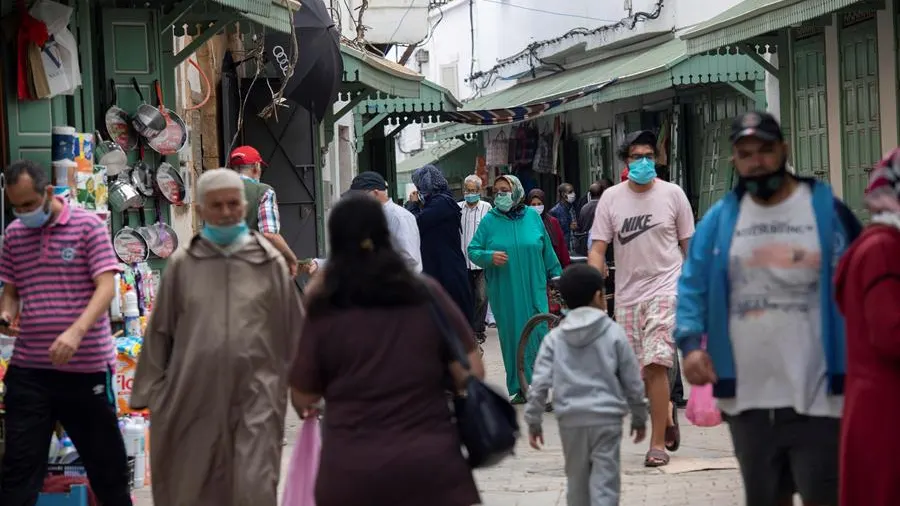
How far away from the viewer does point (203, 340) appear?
6676 mm

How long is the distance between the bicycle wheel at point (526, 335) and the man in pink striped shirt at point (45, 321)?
5631 mm

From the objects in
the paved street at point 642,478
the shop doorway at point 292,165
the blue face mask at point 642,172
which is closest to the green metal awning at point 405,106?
the shop doorway at point 292,165

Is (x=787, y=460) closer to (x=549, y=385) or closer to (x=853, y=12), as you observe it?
(x=549, y=385)

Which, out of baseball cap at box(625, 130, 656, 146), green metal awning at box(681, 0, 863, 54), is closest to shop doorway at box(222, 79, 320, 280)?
green metal awning at box(681, 0, 863, 54)

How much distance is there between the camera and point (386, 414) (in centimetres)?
514

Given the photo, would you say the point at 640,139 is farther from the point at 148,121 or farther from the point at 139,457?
the point at 148,121

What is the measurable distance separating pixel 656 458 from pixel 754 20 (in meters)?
8.23

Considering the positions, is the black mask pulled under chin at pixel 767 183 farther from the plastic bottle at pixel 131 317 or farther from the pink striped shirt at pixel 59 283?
the plastic bottle at pixel 131 317

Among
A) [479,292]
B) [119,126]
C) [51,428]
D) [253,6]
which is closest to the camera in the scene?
[51,428]

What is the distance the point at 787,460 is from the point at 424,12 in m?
29.0

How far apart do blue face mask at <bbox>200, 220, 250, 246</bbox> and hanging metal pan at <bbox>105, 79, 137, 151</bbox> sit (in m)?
5.00

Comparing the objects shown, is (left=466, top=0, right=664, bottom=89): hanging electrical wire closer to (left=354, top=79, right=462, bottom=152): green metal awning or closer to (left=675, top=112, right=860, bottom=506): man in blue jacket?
(left=354, top=79, right=462, bottom=152): green metal awning

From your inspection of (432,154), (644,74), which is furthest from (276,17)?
(432,154)

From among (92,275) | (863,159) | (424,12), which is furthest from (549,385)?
(424,12)
